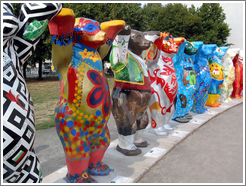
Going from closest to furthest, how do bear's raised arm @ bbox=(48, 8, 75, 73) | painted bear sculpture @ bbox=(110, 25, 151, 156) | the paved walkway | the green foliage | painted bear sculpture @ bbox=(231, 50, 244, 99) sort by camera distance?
bear's raised arm @ bbox=(48, 8, 75, 73), the paved walkway, painted bear sculpture @ bbox=(110, 25, 151, 156), painted bear sculpture @ bbox=(231, 50, 244, 99), the green foliage

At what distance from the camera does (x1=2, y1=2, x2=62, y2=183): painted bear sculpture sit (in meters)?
1.41

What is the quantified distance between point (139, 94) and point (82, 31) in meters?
1.30

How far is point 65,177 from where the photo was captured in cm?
259

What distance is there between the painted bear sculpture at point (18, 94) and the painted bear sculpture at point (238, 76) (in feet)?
26.3

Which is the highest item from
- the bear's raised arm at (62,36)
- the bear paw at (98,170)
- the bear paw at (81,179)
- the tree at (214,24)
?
the tree at (214,24)

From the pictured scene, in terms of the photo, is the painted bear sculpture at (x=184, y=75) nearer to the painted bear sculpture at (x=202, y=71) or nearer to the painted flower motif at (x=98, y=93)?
the painted bear sculpture at (x=202, y=71)

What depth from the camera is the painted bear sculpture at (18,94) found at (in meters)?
1.41

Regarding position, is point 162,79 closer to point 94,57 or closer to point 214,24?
point 94,57

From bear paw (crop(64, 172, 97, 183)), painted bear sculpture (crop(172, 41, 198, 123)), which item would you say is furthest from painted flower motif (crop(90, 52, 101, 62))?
painted bear sculpture (crop(172, 41, 198, 123))

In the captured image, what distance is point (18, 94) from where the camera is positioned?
1478 mm

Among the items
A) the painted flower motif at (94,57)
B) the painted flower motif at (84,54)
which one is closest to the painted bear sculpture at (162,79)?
the painted flower motif at (94,57)

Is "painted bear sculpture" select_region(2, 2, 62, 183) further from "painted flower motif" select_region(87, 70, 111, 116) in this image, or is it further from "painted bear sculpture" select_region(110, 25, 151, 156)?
"painted bear sculpture" select_region(110, 25, 151, 156)

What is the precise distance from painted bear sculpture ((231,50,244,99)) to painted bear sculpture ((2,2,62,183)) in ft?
26.3

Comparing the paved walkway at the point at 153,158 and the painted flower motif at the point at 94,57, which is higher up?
the painted flower motif at the point at 94,57
